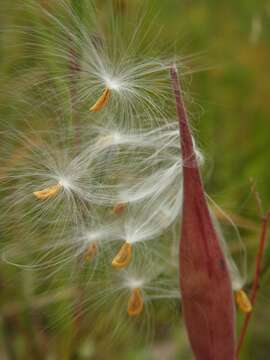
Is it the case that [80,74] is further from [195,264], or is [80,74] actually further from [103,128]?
[195,264]


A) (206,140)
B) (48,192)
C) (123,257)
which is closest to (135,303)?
(123,257)

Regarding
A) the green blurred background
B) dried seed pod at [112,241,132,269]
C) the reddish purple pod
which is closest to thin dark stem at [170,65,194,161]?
the reddish purple pod

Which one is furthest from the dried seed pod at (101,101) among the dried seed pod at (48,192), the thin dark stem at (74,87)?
the dried seed pod at (48,192)

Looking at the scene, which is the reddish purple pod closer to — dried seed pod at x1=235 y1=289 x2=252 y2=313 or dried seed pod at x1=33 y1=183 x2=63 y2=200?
dried seed pod at x1=235 y1=289 x2=252 y2=313

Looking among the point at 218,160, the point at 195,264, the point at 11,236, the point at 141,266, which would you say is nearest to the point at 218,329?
the point at 195,264

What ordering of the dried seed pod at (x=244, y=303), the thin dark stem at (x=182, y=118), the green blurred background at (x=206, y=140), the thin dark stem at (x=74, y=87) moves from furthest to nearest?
the green blurred background at (x=206, y=140)
the dried seed pod at (x=244, y=303)
the thin dark stem at (x=74, y=87)
the thin dark stem at (x=182, y=118)

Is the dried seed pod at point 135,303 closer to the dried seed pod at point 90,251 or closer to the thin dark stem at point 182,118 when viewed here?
the dried seed pod at point 90,251

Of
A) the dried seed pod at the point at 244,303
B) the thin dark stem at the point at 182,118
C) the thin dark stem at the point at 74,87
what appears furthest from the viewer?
the dried seed pod at the point at 244,303

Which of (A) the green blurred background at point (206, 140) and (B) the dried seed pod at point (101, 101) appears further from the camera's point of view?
(A) the green blurred background at point (206, 140)
